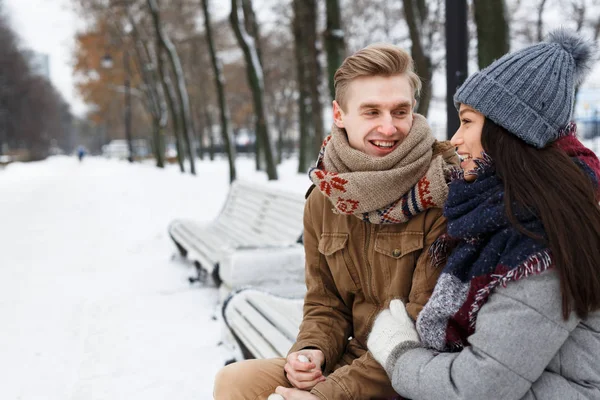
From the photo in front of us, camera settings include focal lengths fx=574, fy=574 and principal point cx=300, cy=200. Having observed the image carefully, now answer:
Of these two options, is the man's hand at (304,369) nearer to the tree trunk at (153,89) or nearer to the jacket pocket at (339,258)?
the jacket pocket at (339,258)

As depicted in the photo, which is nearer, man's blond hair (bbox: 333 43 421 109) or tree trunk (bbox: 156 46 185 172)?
man's blond hair (bbox: 333 43 421 109)

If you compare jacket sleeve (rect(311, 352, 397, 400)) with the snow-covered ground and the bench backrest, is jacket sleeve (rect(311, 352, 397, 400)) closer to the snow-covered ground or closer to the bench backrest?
the snow-covered ground

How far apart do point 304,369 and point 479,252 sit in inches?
29.8

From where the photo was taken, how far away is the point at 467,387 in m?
1.45

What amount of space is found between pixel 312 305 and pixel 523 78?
1.16 meters

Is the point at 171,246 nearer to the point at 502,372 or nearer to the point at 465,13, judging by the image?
the point at 465,13

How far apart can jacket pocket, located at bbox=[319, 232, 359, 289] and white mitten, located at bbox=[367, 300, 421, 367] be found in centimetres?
28

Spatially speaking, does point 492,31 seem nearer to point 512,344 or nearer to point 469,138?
point 469,138

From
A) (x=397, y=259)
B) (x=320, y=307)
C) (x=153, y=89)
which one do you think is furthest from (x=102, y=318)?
(x=153, y=89)

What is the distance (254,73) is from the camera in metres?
14.3

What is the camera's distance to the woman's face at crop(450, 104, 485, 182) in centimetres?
159

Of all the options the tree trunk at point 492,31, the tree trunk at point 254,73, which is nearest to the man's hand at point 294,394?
the tree trunk at point 492,31

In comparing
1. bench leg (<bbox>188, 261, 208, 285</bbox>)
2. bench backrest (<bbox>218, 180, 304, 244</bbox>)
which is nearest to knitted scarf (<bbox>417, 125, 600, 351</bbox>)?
bench backrest (<bbox>218, 180, 304, 244</bbox>)

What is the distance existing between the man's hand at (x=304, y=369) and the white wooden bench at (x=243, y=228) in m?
2.35
